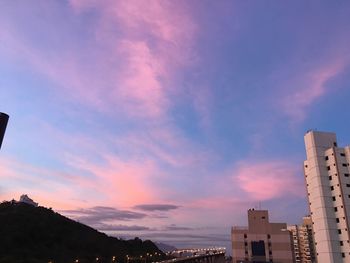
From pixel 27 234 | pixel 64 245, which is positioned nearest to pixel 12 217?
pixel 27 234

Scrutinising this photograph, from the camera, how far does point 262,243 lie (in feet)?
518

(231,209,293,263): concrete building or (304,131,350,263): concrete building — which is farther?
(231,209,293,263): concrete building

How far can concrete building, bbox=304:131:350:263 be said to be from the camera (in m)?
91.2

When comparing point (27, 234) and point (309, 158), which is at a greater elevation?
point (309, 158)

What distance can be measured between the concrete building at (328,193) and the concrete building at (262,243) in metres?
63.8

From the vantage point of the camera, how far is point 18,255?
14925 centimetres

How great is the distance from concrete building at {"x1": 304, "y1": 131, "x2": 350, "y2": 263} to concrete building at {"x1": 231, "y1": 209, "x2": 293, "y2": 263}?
6381cm

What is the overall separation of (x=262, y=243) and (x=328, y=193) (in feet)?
230

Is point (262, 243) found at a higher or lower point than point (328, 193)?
lower

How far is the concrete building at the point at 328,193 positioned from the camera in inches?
3590

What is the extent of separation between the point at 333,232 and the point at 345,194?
1131 cm

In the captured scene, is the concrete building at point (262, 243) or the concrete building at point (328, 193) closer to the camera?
the concrete building at point (328, 193)

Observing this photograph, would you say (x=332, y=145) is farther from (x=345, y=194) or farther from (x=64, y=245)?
(x=64, y=245)

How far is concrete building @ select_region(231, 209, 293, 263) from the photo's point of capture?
156 m
